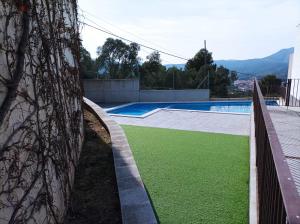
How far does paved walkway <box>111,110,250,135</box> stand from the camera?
8016mm

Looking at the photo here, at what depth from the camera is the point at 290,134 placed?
568cm

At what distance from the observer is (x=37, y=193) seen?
6.79ft

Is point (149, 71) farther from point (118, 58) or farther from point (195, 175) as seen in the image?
point (195, 175)

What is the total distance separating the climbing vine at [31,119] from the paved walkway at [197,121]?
5564mm

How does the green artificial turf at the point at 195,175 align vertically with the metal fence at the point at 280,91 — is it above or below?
below

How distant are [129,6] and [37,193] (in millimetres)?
12754

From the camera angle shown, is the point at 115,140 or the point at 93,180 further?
the point at 115,140

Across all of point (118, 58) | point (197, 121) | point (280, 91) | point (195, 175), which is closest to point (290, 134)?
point (195, 175)

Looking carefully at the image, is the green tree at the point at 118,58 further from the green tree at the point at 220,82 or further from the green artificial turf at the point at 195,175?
the green artificial turf at the point at 195,175

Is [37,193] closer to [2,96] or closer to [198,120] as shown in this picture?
[2,96]

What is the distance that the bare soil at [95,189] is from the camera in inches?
110

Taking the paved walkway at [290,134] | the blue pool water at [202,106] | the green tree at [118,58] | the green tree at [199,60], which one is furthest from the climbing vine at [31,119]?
the green tree at [199,60]

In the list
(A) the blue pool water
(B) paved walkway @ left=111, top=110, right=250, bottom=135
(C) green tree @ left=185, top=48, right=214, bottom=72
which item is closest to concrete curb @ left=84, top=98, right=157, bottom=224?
(B) paved walkway @ left=111, top=110, right=250, bottom=135

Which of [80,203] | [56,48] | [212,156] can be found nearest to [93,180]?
[80,203]
